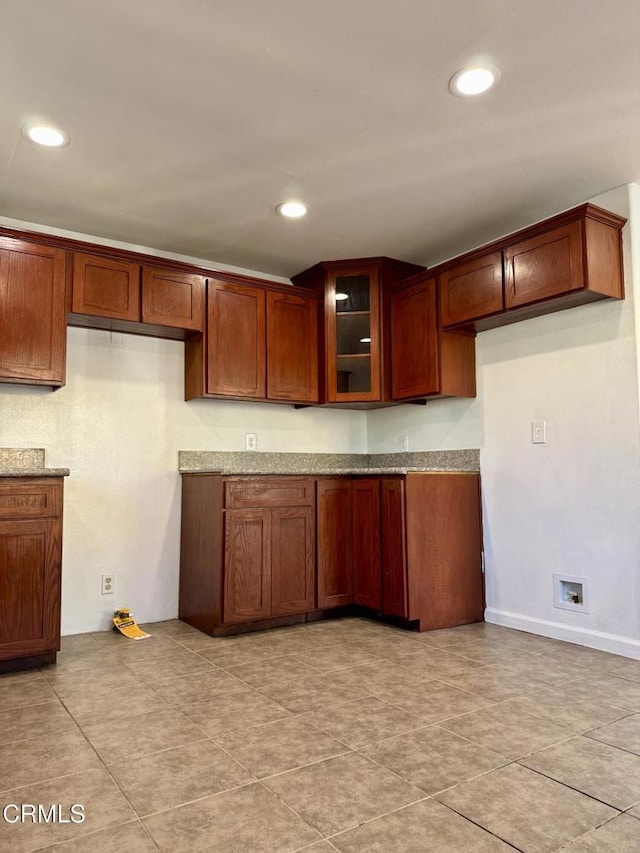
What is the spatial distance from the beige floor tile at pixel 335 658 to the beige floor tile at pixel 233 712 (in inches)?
17.7

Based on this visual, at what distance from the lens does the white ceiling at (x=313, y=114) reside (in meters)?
1.91

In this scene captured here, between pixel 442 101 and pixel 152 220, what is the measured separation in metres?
1.74

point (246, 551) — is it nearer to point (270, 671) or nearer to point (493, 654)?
point (270, 671)

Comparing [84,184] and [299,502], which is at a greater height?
[84,184]

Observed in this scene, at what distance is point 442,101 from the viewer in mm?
2309

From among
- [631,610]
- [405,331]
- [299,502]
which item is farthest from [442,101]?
[631,610]

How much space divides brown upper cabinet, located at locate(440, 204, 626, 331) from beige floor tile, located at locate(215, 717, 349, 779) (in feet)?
7.41

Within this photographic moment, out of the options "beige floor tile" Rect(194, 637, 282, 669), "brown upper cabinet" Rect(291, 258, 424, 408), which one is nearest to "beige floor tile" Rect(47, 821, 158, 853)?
"beige floor tile" Rect(194, 637, 282, 669)

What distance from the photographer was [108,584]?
347cm

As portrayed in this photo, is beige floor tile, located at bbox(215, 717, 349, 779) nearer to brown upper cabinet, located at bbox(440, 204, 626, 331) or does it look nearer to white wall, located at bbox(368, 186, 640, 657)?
white wall, located at bbox(368, 186, 640, 657)

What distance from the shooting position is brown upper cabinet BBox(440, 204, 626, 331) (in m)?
2.87

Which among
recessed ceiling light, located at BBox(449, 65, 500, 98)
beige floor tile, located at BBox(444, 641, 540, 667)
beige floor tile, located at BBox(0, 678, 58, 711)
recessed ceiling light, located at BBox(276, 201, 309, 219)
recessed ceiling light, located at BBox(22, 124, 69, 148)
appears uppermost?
recessed ceiling light, located at BBox(449, 65, 500, 98)

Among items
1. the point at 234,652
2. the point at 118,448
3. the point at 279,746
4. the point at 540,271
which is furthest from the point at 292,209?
the point at 279,746

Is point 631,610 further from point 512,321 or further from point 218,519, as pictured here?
point 218,519
